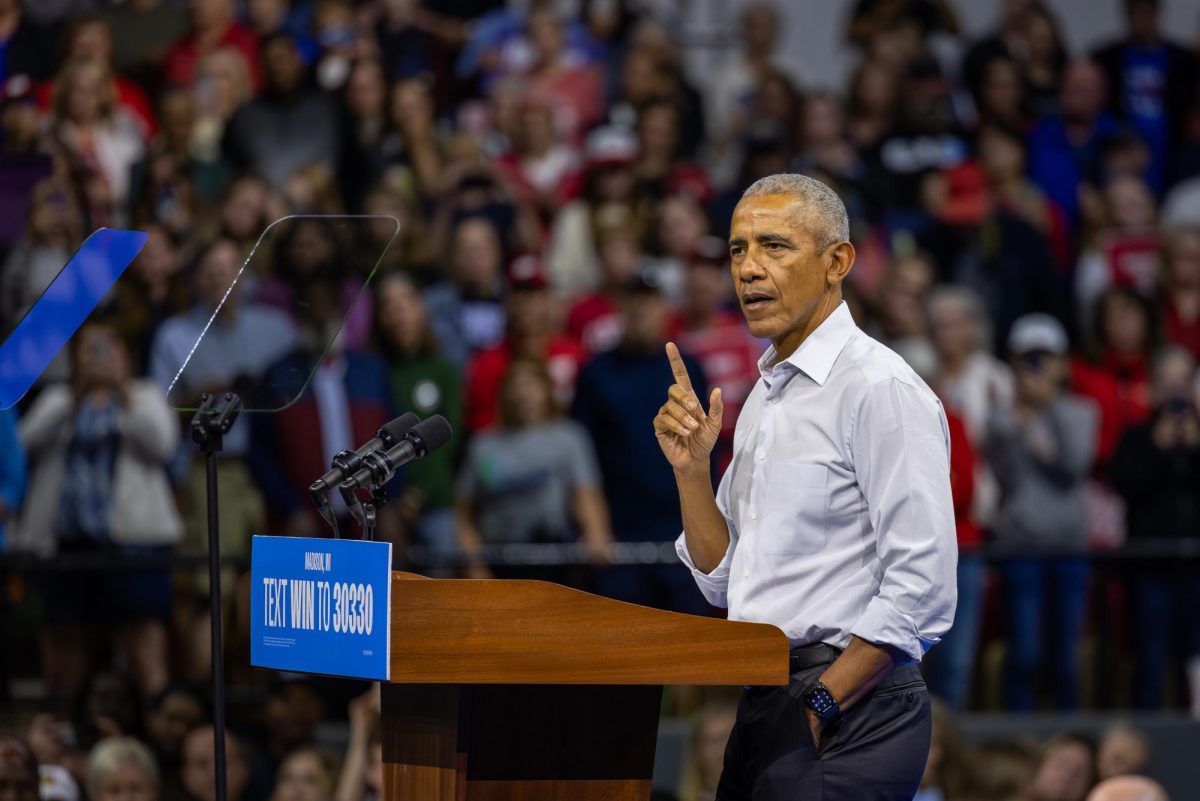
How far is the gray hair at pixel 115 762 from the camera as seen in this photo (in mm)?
5918

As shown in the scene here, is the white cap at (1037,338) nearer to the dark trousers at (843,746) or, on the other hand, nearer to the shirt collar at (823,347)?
the shirt collar at (823,347)

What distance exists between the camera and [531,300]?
26.3ft

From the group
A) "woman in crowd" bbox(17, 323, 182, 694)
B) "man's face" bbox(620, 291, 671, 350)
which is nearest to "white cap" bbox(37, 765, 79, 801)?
"woman in crowd" bbox(17, 323, 182, 694)

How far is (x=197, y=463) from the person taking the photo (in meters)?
7.38

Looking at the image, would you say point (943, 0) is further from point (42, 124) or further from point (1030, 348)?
point (42, 124)

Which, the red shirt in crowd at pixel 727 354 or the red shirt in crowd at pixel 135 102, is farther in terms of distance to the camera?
the red shirt in crowd at pixel 135 102

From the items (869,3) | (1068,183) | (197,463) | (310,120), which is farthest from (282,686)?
(869,3)

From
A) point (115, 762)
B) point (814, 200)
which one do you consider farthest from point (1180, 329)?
point (814, 200)

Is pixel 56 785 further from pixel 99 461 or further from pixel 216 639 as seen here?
pixel 216 639

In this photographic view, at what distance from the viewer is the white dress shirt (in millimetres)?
3213

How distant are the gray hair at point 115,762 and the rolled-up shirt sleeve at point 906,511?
3.35 metres

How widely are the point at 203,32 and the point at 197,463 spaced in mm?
3030

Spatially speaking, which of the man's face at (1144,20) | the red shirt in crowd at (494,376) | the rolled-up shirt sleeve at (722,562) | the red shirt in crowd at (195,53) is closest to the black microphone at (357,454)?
the rolled-up shirt sleeve at (722,562)

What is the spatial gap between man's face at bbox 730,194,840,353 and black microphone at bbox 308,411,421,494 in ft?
2.15
